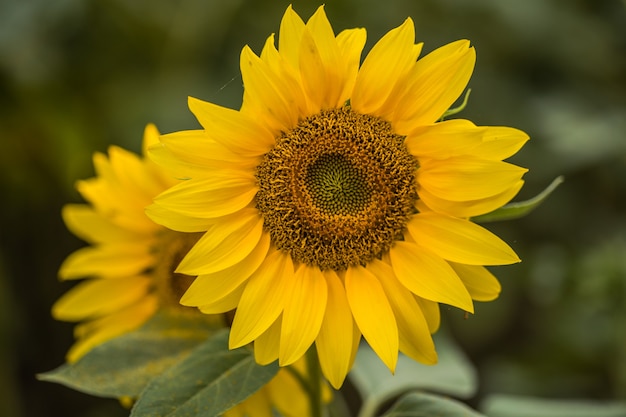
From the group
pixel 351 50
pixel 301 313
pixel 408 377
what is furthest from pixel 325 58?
pixel 408 377

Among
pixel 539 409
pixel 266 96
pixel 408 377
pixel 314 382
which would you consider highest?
pixel 266 96

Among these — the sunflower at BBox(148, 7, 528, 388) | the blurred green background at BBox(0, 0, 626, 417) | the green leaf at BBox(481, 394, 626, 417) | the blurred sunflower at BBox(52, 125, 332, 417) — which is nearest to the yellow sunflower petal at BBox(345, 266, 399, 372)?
the sunflower at BBox(148, 7, 528, 388)

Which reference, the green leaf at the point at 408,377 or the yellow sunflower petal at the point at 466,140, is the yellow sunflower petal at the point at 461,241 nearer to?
the yellow sunflower petal at the point at 466,140

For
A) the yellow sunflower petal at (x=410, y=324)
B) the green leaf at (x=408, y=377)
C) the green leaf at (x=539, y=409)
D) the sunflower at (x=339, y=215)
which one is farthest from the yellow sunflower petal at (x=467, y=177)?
the green leaf at (x=539, y=409)

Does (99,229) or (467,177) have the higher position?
(99,229)

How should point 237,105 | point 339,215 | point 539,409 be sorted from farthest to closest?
point 237,105
point 539,409
point 339,215

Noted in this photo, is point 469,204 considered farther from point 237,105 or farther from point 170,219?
point 237,105

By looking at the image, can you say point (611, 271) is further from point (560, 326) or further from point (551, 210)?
point (551, 210)
